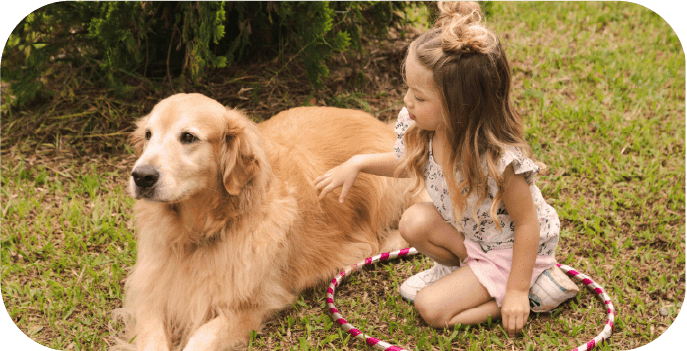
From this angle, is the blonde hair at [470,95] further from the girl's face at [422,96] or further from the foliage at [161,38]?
the foliage at [161,38]

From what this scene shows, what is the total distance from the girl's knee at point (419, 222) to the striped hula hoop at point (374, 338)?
0.57m

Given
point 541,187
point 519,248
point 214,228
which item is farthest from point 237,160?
point 541,187

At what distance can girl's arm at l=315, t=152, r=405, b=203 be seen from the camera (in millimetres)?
3484

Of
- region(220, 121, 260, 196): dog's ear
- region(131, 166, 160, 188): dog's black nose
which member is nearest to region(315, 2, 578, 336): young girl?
region(220, 121, 260, 196): dog's ear

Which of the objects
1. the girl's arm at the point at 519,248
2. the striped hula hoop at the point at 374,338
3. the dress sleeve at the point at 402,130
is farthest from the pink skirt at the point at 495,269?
the dress sleeve at the point at 402,130

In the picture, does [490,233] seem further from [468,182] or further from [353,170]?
[353,170]

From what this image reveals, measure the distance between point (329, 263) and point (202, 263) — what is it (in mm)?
911

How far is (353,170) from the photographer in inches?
137

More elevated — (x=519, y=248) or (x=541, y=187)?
(x=519, y=248)

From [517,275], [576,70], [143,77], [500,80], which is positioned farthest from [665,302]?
[143,77]

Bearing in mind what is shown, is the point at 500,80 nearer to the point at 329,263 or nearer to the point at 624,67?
the point at 329,263

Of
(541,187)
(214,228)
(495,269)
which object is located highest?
(214,228)

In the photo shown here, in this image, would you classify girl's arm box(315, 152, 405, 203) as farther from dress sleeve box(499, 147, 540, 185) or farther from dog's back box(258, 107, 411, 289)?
dress sleeve box(499, 147, 540, 185)

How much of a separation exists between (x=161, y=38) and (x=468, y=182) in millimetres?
3668
